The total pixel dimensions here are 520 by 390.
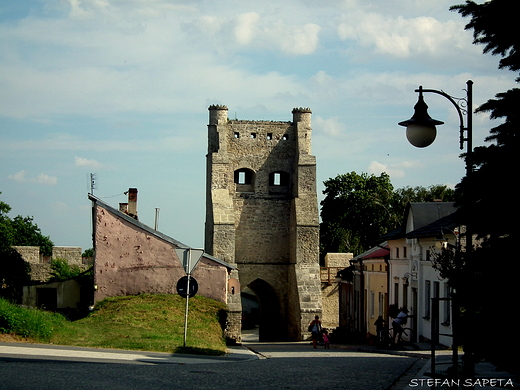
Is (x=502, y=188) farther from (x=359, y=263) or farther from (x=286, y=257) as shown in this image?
(x=286, y=257)

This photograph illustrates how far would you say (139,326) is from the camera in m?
24.8

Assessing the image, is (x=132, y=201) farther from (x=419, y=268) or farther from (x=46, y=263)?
(x=419, y=268)

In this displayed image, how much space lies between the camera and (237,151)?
47.3 m

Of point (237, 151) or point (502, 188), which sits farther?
point (237, 151)

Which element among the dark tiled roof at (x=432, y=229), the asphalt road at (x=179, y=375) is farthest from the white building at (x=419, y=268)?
the asphalt road at (x=179, y=375)

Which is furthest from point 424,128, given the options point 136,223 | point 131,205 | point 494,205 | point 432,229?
point 131,205

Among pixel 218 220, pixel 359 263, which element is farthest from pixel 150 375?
pixel 218 220

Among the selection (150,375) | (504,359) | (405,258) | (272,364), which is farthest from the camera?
(405,258)

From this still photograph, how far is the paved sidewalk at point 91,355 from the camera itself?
14.9m

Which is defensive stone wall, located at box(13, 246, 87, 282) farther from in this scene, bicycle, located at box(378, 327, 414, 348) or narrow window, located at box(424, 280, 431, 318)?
narrow window, located at box(424, 280, 431, 318)

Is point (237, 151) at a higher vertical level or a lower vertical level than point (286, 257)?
higher

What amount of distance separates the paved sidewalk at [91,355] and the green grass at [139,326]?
3.45ft

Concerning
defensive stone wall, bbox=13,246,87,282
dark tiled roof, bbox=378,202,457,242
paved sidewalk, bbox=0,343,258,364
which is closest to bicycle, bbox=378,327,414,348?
dark tiled roof, bbox=378,202,457,242

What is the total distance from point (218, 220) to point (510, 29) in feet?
115
